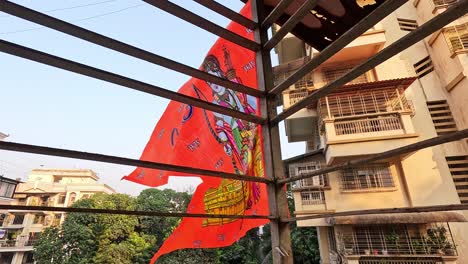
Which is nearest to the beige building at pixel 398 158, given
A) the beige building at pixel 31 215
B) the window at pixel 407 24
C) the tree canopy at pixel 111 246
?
the window at pixel 407 24

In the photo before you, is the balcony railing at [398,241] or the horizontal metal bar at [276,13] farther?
the balcony railing at [398,241]

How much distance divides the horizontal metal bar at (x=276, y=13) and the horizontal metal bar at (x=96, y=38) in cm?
39

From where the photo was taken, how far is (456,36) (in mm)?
8508

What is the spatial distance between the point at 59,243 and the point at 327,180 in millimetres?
17260

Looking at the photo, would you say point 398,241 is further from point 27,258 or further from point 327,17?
point 27,258

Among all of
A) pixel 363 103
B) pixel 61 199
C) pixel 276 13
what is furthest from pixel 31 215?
pixel 276 13

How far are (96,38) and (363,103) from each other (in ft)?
32.2

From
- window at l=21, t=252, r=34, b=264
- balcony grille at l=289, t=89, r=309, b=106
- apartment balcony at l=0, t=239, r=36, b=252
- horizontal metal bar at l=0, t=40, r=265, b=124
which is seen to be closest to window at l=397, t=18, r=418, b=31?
balcony grille at l=289, t=89, r=309, b=106

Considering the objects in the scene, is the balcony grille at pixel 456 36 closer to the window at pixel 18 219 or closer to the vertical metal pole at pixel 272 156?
the vertical metal pole at pixel 272 156

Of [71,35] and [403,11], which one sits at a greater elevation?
[403,11]

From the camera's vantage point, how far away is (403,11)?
10602mm

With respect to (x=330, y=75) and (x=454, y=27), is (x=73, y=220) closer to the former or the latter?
(x=330, y=75)

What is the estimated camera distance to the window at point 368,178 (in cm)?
853

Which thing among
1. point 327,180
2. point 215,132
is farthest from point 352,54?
point 215,132
